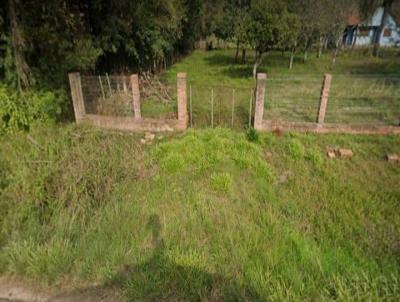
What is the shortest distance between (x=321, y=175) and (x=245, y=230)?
230cm

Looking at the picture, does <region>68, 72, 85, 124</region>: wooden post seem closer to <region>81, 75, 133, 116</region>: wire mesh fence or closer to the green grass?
<region>81, 75, 133, 116</region>: wire mesh fence

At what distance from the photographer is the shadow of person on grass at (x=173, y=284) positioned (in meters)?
2.47

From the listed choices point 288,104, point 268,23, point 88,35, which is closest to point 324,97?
point 288,104

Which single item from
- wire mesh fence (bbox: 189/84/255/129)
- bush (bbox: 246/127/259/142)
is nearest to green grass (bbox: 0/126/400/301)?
bush (bbox: 246/127/259/142)

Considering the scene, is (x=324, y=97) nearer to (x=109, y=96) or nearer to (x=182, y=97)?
(x=182, y=97)

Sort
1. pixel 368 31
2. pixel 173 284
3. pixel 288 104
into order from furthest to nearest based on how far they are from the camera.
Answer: pixel 368 31, pixel 288 104, pixel 173 284

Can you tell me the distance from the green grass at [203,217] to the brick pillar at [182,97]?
852 millimetres

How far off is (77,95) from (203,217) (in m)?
5.13

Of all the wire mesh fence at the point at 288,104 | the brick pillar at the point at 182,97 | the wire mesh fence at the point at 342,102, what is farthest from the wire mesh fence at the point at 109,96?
the wire mesh fence at the point at 342,102

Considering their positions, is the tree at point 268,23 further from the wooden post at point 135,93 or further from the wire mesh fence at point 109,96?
the wooden post at point 135,93

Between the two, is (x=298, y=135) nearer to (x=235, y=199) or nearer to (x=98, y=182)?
(x=235, y=199)

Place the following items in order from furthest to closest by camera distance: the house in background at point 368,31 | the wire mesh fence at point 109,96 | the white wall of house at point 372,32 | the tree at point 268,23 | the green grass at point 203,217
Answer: the white wall of house at point 372,32 → the house in background at point 368,31 → the tree at point 268,23 → the wire mesh fence at point 109,96 → the green grass at point 203,217

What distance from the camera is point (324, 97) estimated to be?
5.96m

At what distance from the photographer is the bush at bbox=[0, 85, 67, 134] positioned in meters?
5.79
